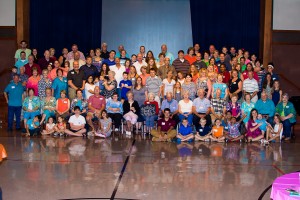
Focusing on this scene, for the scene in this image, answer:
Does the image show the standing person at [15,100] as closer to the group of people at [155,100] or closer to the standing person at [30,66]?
the group of people at [155,100]

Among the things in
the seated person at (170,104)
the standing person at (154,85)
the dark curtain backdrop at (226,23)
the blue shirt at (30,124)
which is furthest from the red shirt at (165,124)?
the dark curtain backdrop at (226,23)

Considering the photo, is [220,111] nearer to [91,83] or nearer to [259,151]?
[259,151]

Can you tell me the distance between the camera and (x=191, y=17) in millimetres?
16891

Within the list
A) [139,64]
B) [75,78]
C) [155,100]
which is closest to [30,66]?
[75,78]

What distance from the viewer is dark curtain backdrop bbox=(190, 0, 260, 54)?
16734 mm

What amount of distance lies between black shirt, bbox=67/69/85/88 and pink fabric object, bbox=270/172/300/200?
841 cm

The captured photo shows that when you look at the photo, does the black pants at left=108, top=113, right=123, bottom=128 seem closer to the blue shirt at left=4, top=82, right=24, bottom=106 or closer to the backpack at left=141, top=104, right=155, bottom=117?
the backpack at left=141, top=104, right=155, bottom=117

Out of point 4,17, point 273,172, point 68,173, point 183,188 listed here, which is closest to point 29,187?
point 68,173

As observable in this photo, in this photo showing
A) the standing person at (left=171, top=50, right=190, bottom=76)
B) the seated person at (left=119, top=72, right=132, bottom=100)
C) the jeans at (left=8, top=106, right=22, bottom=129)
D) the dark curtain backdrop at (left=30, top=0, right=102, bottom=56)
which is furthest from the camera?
the dark curtain backdrop at (left=30, top=0, right=102, bottom=56)

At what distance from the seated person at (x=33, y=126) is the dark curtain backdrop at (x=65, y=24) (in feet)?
14.8

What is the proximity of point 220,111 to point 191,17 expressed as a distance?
507 cm

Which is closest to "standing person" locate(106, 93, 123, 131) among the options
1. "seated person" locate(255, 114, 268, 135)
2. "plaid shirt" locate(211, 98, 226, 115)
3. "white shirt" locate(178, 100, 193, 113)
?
"white shirt" locate(178, 100, 193, 113)

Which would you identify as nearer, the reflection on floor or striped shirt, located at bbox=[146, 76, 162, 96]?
the reflection on floor

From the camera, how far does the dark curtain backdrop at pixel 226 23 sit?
1673 centimetres
